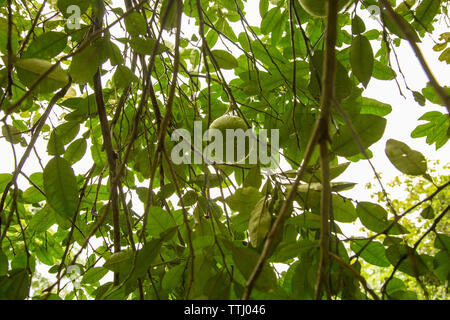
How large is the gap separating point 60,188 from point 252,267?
518 millimetres

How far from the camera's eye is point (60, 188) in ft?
2.96

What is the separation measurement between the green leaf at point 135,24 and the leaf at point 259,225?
0.61m

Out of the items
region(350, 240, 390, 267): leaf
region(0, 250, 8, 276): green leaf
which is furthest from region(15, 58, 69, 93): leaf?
region(350, 240, 390, 267): leaf

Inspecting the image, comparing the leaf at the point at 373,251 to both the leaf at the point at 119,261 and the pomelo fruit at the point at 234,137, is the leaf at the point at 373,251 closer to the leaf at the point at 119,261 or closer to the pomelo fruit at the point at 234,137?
the pomelo fruit at the point at 234,137

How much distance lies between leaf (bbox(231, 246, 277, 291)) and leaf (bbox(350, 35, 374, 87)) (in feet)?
1.92

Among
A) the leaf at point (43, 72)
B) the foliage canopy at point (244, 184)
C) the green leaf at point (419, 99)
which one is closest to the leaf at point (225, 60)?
the foliage canopy at point (244, 184)

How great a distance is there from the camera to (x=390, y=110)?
4.16ft

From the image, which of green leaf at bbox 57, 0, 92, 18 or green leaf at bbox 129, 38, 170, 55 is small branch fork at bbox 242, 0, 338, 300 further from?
green leaf at bbox 57, 0, 92, 18

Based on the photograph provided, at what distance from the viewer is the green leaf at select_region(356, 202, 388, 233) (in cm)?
91

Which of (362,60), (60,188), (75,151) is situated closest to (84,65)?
(60,188)

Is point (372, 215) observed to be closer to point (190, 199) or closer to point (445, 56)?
point (190, 199)

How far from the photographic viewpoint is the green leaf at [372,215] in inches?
35.9
